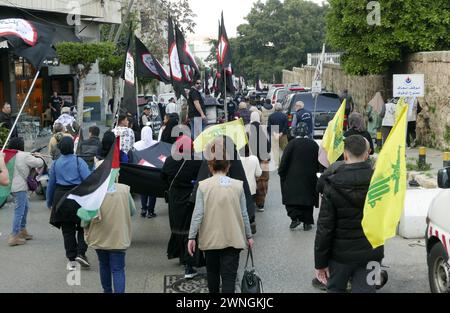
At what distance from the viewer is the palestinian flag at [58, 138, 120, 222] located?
6742mm

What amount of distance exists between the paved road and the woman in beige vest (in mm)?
1504

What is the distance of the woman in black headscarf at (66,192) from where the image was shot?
8.57m

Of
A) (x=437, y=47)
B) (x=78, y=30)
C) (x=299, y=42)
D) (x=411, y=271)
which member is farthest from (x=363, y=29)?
(x=299, y=42)

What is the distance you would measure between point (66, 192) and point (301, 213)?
3.75m

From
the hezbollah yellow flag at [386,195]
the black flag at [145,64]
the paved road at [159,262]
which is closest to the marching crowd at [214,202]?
the hezbollah yellow flag at [386,195]

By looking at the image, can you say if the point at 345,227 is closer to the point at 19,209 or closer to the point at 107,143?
the point at 107,143

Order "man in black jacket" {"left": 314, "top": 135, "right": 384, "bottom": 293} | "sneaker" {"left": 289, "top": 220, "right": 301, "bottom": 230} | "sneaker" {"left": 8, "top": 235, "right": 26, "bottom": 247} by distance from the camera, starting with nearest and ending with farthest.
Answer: "man in black jacket" {"left": 314, "top": 135, "right": 384, "bottom": 293} < "sneaker" {"left": 8, "top": 235, "right": 26, "bottom": 247} < "sneaker" {"left": 289, "top": 220, "right": 301, "bottom": 230}

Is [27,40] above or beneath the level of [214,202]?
above

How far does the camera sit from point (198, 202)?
631 cm

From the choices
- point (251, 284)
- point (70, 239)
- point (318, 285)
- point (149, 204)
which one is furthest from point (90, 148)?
point (251, 284)

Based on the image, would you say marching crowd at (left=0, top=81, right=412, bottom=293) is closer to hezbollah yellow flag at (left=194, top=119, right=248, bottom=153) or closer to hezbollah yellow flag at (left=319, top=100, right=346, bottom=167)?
hezbollah yellow flag at (left=194, top=119, right=248, bottom=153)

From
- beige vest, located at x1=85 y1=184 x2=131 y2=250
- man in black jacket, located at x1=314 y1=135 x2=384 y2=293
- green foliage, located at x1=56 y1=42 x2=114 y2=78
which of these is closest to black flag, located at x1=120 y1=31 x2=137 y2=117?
beige vest, located at x1=85 y1=184 x2=131 y2=250

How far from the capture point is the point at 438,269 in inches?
259
